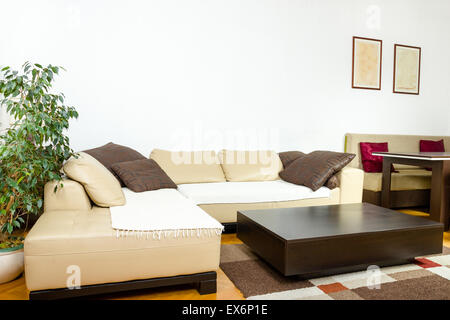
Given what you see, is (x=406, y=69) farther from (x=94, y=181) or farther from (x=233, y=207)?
(x=94, y=181)

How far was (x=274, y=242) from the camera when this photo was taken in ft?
6.08

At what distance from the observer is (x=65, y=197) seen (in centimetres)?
197

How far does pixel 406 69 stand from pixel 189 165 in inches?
131

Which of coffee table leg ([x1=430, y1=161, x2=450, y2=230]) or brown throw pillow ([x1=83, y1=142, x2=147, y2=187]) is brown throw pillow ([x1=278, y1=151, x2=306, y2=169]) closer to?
coffee table leg ([x1=430, y1=161, x2=450, y2=230])

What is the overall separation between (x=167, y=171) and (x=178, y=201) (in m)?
0.99

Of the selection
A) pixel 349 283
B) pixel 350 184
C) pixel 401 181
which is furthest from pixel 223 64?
pixel 349 283

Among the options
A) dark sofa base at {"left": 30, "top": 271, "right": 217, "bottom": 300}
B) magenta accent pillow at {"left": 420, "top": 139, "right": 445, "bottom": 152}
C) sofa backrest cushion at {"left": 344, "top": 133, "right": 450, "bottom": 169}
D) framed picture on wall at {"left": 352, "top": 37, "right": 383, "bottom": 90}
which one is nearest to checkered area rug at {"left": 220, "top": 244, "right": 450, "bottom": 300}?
dark sofa base at {"left": 30, "top": 271, "right": 217, "bottom": 300}

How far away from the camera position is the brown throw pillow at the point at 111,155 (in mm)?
2732

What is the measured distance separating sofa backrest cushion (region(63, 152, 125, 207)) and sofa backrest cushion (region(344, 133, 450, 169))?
294 cm

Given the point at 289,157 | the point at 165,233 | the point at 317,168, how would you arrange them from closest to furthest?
the point at 165,233
the point at 317,168
the point at 289,157

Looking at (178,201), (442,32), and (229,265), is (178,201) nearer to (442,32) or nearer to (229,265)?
(229,265)

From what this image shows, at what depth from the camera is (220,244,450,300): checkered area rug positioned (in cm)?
173
